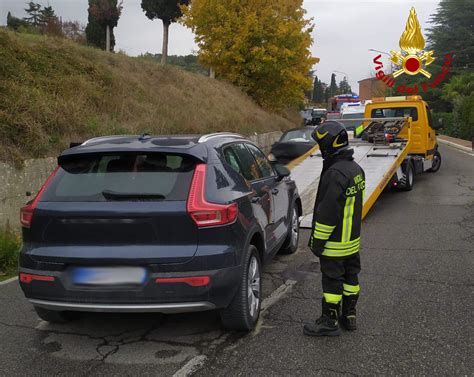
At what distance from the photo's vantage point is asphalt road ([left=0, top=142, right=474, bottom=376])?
342cm

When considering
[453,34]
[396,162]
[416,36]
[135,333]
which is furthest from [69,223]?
[453,34]

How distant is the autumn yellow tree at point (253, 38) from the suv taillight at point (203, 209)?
19.1 metres

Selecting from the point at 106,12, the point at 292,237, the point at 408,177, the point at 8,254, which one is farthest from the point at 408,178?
the point at 106,12

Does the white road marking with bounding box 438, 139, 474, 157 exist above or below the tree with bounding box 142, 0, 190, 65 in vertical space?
below

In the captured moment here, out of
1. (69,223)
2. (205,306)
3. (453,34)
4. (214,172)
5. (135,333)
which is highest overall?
(453,34)

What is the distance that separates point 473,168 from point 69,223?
591 inches

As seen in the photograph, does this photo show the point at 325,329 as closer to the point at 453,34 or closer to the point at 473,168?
the point at 473,168

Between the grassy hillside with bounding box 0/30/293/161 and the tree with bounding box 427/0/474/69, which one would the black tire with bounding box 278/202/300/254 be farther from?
the tree with bounding box 427/0/474/69

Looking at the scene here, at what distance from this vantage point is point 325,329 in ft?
12.7

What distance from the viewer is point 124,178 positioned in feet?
12.1

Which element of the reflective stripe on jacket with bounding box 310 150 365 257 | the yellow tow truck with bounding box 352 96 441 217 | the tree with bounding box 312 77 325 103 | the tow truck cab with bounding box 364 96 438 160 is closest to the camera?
the reflective stripe on jacket with bounding box 310 150 365 257

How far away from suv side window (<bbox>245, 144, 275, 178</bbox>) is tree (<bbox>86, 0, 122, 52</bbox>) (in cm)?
2350

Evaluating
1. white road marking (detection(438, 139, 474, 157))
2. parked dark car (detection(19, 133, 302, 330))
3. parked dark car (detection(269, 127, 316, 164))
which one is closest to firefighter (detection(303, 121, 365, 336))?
parked dark car (detection(19, 133, 302, 330))

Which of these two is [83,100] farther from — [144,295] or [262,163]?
[144,295]
